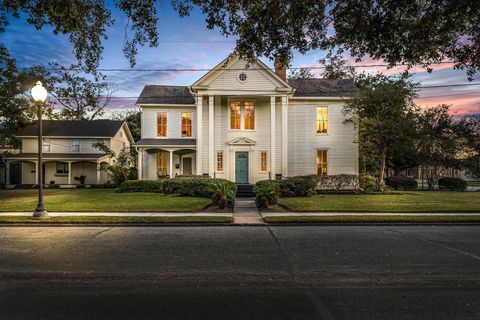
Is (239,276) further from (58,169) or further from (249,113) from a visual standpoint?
(58,169)

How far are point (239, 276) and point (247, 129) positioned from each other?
20.0m

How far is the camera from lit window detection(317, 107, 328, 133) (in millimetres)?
25953

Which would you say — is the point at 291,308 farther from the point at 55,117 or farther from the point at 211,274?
the point at 55,117

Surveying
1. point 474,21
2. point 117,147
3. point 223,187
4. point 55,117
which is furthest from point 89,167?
point 474,21

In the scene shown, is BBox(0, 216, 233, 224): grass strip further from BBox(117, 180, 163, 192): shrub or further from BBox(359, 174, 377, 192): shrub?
BBox(359, 174, 377, 192): shrub

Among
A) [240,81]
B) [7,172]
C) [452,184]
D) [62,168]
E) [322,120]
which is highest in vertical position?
[240,81]

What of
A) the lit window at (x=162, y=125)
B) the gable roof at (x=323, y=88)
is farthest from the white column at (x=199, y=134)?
the gable roof at (x=323, y=88)

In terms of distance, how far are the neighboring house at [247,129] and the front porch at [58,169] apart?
9.86 metres

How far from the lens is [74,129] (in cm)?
3512

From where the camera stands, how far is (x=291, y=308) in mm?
4363

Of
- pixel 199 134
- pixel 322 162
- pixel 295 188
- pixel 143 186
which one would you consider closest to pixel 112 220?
pixel 295 188

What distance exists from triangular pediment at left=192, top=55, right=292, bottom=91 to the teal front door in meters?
5.11

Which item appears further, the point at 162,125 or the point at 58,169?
the point at 58,169

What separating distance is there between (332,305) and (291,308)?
0.59 m
